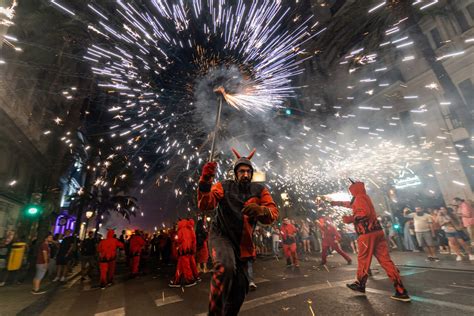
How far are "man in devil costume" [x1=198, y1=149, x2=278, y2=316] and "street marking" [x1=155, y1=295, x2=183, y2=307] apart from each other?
3633mm

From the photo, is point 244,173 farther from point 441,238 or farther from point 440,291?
point 441,238

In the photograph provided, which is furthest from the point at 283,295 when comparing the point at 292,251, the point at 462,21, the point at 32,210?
the point at 462,21

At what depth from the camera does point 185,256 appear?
8.12 meters

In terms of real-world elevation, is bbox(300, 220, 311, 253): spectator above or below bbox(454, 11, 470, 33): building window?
below

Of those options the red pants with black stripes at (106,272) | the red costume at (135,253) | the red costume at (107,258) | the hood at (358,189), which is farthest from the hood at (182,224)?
the hood at (358,189)

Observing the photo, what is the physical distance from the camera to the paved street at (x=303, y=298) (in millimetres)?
4121

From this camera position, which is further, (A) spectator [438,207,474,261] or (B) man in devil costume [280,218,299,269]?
(B) man in devil costume [280,218,299,269]

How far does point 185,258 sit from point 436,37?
23.6 metres

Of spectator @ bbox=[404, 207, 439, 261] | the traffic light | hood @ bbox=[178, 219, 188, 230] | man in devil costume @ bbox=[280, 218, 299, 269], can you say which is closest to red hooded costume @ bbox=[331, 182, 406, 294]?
man in devil costume @ bbox=[280, 218, 299, 269]

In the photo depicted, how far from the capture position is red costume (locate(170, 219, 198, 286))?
7891mm

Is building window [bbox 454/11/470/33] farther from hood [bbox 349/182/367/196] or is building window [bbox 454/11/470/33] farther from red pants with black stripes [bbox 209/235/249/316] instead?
red pants with black stripes [bbox 209/235/249/316]

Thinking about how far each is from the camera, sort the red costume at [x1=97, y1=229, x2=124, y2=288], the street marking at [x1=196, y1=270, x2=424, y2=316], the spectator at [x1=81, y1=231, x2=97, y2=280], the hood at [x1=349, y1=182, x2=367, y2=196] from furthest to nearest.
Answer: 1. the spectator at [x1=81, y1=231, x2=97, y2=280]
2. the red costume at [x1=97, y1=229, x2=124, y2=288]
3. the hood at [x1=349, y1=182, x2=367, y2=196]
4. the street marking at [x1=196, y1=270, x2=424, y2=316]

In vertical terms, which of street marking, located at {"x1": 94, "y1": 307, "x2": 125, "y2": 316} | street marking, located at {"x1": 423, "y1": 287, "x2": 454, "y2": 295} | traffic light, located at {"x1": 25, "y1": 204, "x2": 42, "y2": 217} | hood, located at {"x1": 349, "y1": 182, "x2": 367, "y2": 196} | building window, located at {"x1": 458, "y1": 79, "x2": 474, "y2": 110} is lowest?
street marking, located at {"x1": 423, "y1": 287, "x2": 454, "y2": 295}

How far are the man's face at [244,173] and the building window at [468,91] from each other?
66.9 feet
